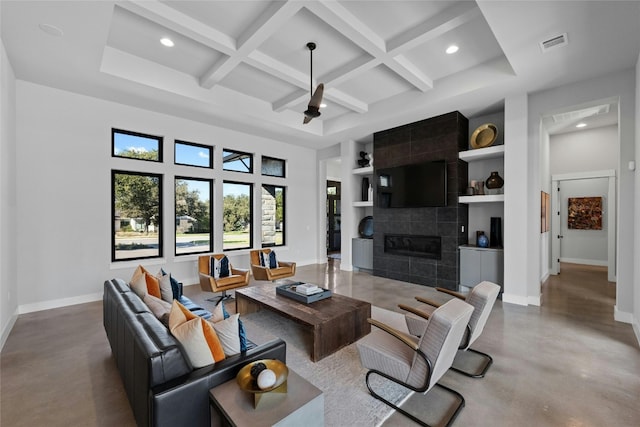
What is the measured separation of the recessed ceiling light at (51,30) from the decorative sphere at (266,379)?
3921mm

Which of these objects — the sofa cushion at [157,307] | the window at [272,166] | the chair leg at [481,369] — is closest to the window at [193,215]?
the window at [272,166]

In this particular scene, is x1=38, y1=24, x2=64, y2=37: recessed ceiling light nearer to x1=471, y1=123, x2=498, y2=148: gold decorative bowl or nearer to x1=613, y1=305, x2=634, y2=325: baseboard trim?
x1=471, y1=123, x2=498, y2=148: gold decorative bowl

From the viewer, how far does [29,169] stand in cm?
412

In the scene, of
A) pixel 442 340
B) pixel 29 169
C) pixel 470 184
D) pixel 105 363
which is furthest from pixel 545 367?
pixel 29 169

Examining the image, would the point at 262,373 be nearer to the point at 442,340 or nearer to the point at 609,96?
the point at 442,340

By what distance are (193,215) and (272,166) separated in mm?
2379

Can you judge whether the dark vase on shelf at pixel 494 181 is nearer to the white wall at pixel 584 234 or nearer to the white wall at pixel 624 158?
the white wall at pixel 624 158

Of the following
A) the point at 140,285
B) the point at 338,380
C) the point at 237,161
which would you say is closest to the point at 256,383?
the point at 338,380

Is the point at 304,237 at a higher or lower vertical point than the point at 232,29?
lower

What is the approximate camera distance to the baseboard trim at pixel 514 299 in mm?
4445

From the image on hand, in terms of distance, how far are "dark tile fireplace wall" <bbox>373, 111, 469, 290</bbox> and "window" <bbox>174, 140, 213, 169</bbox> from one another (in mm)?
3796

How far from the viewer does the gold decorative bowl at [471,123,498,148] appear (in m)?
5.07

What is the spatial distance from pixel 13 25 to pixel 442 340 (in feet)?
15.9

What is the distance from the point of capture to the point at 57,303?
432 cm
